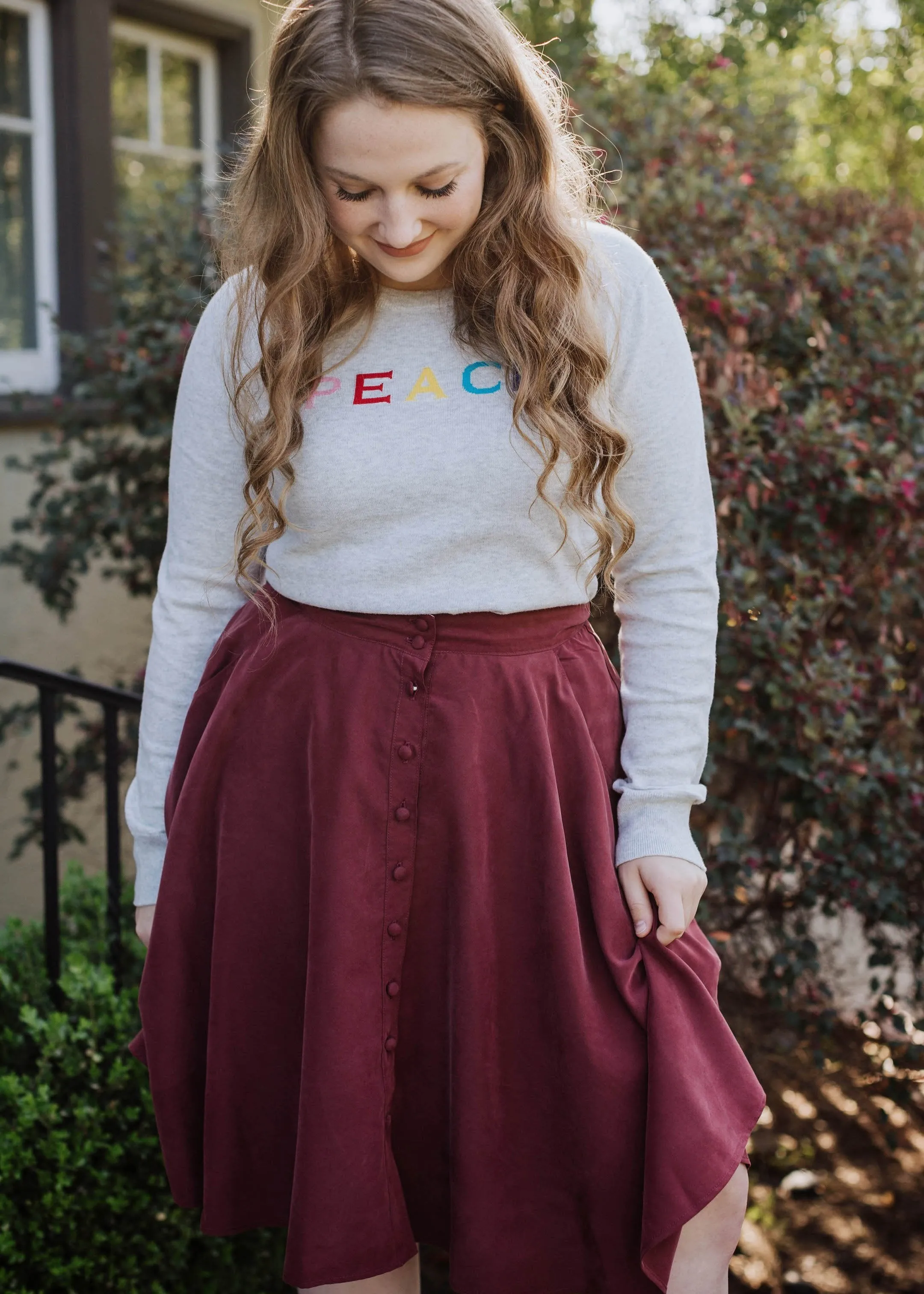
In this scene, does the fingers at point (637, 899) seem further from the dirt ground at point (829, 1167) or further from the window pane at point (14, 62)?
the window pane at point (14, 62)

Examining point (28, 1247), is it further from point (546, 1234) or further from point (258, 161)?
point (258, 161)

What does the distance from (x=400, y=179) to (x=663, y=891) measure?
3.07 feet

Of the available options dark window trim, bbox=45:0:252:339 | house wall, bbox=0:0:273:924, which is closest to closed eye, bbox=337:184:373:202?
house wall, bbox=0:0:273:924

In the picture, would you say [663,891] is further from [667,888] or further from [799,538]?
[799,538]

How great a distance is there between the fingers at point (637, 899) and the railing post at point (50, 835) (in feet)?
4.61

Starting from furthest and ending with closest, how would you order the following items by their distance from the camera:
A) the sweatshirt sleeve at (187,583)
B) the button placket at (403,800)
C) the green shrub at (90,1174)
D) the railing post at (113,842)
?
the railing post at (113,842), the green shrub at (90,1174), the sweatshirt sleeve at (187,583), the button placket at (403,800)

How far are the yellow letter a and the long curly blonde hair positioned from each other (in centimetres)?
7

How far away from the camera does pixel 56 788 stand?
261 cm

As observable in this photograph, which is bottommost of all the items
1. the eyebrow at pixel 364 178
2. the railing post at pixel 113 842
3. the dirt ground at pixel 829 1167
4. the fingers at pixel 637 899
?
the dirt ground at pixel 829 1167

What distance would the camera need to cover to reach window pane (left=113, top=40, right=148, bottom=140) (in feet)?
14.7

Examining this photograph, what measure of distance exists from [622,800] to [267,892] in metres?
0.49

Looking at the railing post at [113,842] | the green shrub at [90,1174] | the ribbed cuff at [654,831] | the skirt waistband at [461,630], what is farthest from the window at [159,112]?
the ribbed cuff at [654,831]

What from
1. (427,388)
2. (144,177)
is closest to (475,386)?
(427,388)

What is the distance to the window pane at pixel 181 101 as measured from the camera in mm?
4719
